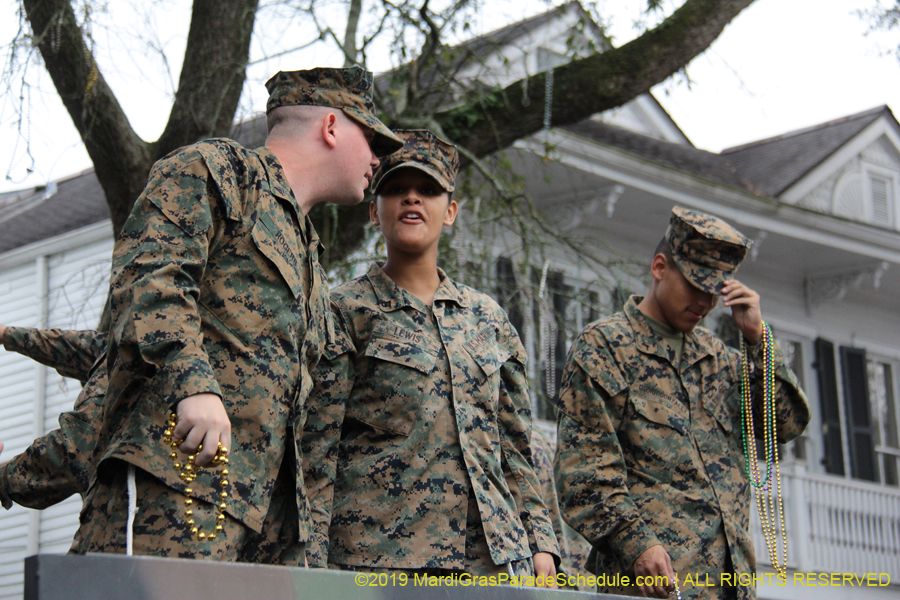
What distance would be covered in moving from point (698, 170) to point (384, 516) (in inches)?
456

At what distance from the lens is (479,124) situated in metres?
7.65

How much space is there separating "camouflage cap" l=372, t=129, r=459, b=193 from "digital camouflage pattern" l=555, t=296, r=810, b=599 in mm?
985

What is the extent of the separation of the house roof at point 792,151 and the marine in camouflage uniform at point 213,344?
11.9m

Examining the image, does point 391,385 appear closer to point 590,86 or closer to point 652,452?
point 652,452

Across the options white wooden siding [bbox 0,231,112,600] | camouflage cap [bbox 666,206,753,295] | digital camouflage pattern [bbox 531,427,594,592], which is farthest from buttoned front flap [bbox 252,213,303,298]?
white wooden siding [bbox 0,231,112,600]

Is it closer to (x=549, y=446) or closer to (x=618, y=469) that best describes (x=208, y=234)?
(x=618, y=469)

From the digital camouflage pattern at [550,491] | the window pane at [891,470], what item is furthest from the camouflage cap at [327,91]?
the window pane at [891,470]

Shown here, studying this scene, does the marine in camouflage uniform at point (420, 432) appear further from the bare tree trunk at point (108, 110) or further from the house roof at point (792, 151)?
the house roof at point (792, 151)

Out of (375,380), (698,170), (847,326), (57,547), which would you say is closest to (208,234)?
(375,380)

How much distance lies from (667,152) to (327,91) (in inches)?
456

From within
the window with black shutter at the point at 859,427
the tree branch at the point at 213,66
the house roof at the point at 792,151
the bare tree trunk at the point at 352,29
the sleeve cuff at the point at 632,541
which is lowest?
the sleeve cuff at the point at 632,541

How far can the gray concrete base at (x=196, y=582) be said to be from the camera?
1670 millimetres

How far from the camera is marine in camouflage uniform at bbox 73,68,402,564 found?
251cm

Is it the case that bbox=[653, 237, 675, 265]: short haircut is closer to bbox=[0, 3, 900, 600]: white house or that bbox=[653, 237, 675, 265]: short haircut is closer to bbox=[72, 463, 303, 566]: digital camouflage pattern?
bbox=[72, 463, 303, 566]: digital camouflage pattern
